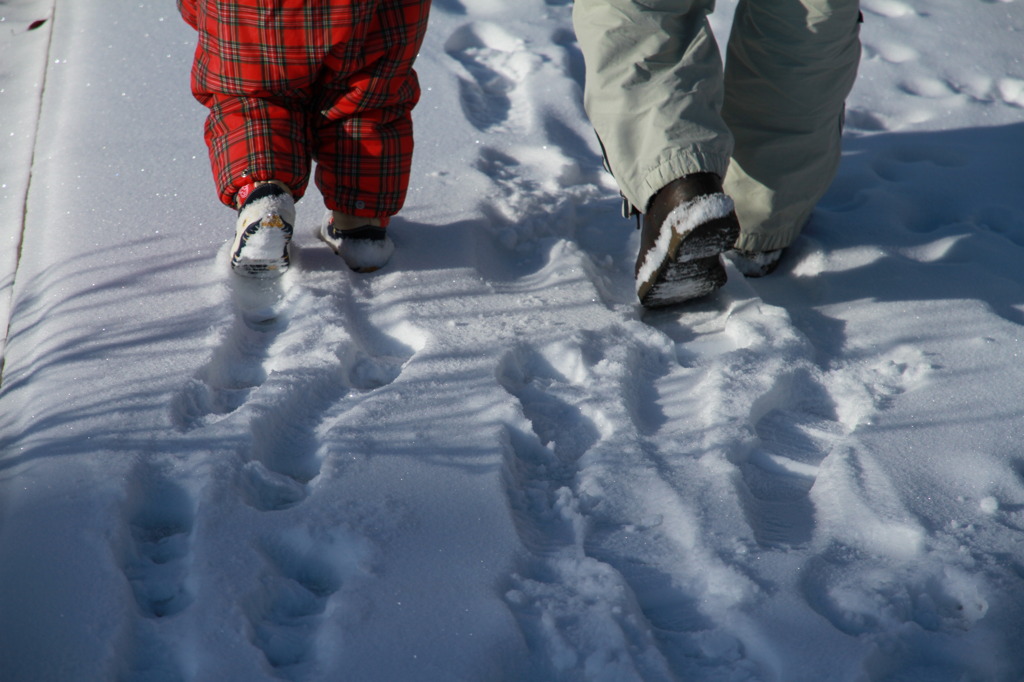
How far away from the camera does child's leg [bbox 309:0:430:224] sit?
1824 millimetres

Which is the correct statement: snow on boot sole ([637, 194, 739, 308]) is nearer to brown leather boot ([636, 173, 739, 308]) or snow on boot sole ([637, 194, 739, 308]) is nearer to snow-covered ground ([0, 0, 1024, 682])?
brown leather boot ([636, 173, 739, 308])

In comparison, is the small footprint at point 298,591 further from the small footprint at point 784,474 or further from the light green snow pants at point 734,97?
the light green snow pants at point 734,97

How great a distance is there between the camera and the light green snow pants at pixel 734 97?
1.71m

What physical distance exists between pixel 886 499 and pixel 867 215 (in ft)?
3.48

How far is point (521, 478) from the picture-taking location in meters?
1.53

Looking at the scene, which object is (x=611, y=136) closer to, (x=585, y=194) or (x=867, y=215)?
(x=585, y=194)

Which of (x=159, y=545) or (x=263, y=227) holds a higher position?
(x=263, y=227)

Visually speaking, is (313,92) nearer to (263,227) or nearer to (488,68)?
(263,227)

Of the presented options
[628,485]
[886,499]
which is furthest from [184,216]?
[886,499]

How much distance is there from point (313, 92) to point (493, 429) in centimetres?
90

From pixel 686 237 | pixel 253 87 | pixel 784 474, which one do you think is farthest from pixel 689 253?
pixel 253 87

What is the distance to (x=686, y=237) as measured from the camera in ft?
5.50

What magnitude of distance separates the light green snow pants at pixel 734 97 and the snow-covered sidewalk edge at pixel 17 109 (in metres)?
1.39

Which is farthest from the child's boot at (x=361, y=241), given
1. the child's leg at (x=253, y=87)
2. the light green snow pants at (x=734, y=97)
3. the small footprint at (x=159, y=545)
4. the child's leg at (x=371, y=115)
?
the small footprint at (x=159, y=545)
